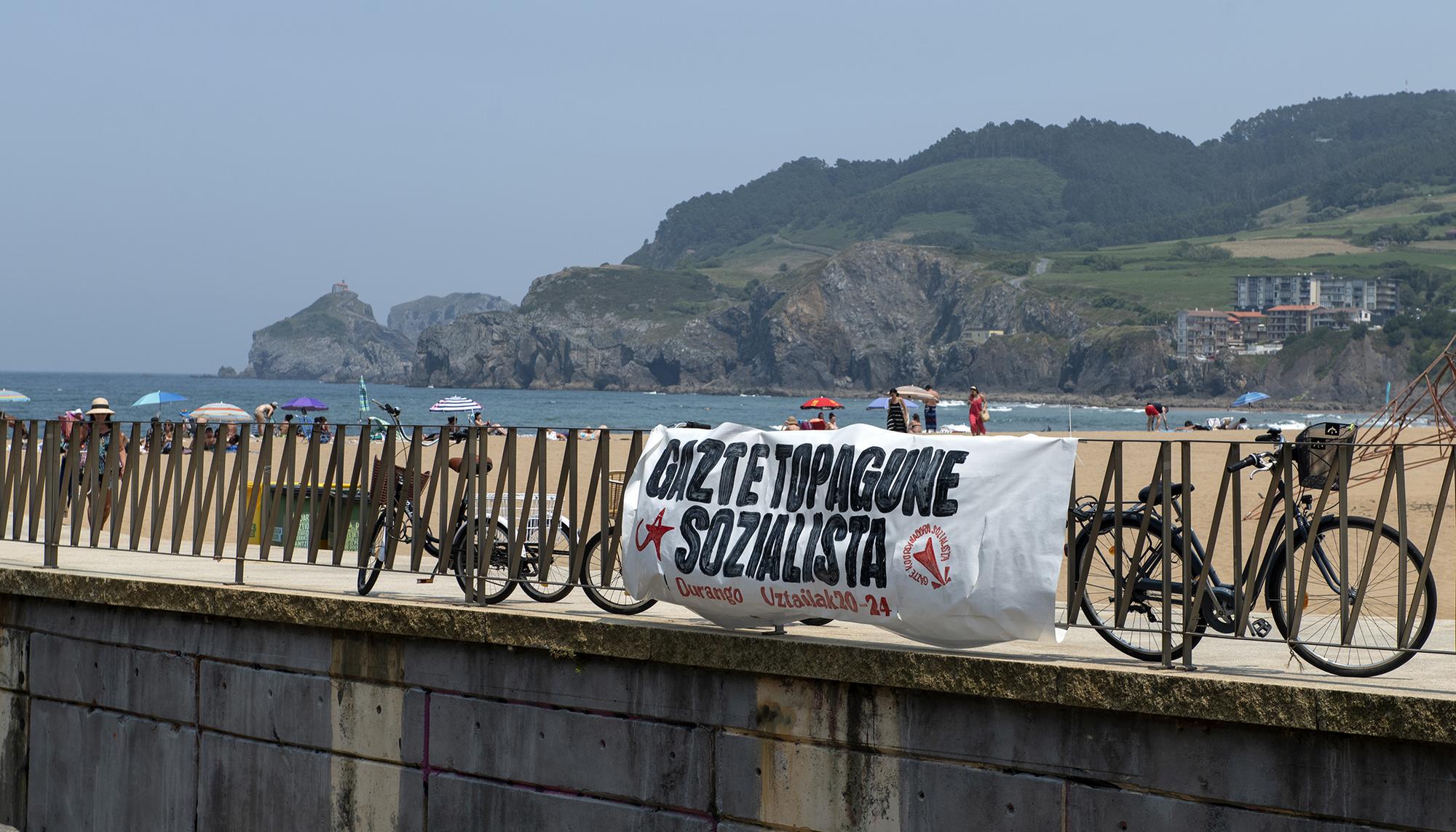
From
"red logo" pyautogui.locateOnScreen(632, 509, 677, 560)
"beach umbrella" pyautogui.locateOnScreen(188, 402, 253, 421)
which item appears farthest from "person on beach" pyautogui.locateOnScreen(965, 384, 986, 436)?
"red logo" pyautogui.locateOnScreen(632, 509, 677, 560)

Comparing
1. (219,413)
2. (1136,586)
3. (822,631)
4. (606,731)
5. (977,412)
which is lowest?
(606,731)

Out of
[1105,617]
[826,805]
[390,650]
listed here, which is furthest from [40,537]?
[1105,617]

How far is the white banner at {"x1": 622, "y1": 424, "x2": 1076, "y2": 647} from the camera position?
6.07 metres

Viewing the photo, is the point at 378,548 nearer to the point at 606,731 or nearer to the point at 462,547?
the point at 462,547

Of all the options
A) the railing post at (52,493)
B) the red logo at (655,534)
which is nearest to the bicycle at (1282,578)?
the red logo at (655,534)

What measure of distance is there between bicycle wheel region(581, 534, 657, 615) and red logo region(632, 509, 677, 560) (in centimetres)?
48

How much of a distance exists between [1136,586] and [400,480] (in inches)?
175

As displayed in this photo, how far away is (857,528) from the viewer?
6.39 m

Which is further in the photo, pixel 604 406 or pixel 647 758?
pixel 604 406

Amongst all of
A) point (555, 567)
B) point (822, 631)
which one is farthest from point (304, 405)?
point (822, 631)

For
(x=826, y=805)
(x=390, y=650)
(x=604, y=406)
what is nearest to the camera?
(x=826, y=805)

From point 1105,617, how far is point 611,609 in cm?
274

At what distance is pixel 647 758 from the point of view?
6699mm

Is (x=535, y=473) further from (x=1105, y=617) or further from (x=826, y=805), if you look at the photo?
(x=1105, y=617)
